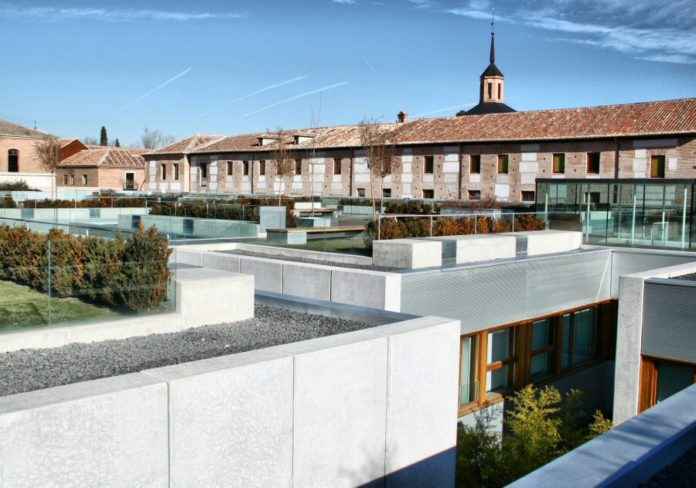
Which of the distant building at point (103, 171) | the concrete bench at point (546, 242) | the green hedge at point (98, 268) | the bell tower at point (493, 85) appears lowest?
the concrete bench at point (546, 242)

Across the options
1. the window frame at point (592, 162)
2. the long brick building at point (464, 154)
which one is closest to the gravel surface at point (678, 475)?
the long brick building at point (464, 154)

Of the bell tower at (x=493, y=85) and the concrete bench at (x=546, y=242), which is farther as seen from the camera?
the bell tower at (x=493, y=85)

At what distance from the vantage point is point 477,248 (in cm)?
1484

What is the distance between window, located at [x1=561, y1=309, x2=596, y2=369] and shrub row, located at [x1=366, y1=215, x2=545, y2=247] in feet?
10.0

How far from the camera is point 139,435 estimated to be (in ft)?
17.3

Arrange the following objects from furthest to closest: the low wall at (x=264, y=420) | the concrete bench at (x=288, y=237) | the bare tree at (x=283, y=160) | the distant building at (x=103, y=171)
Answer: the distant building at (x=103, y=171), the bare tree at (x=283, y=160), the concrete bench at (x=288, y=237), the low wall at (x=264, y=420)

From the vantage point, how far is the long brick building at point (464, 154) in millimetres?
33875

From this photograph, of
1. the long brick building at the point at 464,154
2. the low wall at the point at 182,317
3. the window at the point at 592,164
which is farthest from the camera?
the window at the point at 592,164

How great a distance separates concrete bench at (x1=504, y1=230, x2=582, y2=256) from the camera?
16609 millimetres

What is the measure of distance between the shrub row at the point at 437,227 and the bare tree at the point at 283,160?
79.0 ft

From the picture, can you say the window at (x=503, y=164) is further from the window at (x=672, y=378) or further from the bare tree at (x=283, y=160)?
the window at (x=672, y=378)

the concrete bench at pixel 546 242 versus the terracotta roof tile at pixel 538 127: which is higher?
the terracotta roof tile at pixel 538 127

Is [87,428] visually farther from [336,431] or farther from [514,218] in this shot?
[514,218]

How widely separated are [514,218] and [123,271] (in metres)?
A: 13.5
